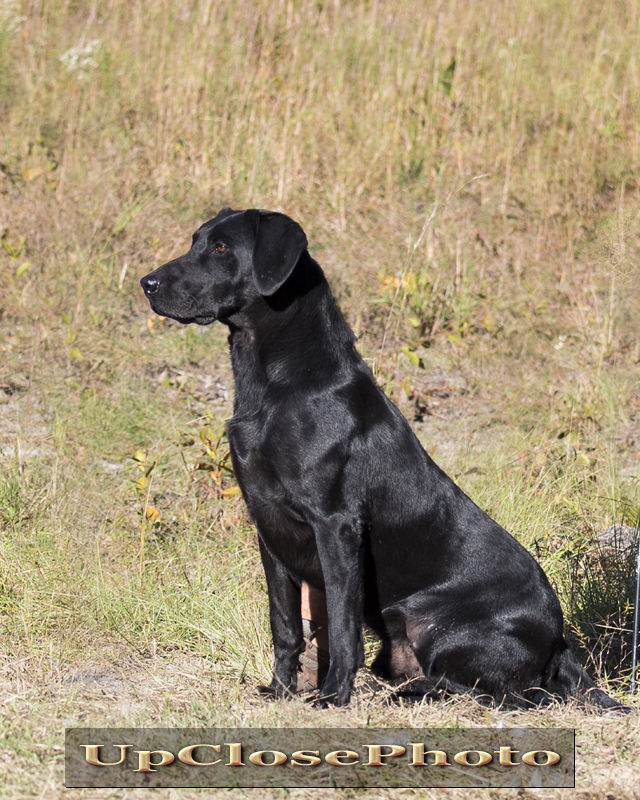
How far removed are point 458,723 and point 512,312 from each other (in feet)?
12.7

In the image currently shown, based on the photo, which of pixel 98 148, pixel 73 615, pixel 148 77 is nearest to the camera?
pixel 73 615

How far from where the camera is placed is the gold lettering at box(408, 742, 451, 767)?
2.28 metres

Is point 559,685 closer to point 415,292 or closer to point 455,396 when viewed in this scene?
point 455,396

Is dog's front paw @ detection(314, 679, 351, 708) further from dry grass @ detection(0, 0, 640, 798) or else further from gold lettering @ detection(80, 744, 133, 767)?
gold lettering @ detection(80, 744, 133, 767)

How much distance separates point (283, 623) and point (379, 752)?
67 cm

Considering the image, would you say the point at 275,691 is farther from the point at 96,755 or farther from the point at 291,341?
the point at 291,341

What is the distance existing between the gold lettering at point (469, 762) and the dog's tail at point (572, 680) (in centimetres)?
53

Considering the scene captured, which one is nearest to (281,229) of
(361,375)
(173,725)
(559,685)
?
(361,375)

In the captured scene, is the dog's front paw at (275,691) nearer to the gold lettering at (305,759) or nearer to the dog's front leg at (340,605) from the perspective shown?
the dog's front leg at (340,605)

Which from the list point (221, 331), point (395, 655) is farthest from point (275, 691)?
point (221, 331)

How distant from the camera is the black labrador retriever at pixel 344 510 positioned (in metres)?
2.60

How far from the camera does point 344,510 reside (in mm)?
2607

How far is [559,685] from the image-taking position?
Answer: 112 inches
